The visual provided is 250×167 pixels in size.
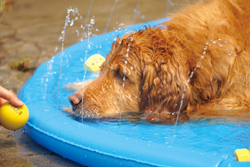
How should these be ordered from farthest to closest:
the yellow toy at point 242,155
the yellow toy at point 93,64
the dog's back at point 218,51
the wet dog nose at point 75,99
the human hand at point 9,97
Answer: the yellow toy at point 93,64, the wet dog nose at point 75,99, the dog's back at point 218,51, the human hand at point 9,97, the yellow toy at point 242,155

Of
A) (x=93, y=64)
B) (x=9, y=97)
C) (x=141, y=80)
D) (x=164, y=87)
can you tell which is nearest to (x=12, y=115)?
(x=9, y=97)

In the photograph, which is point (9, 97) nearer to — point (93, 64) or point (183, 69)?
point (183, 69)

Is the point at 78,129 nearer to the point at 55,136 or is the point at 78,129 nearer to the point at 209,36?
the point at 55,136

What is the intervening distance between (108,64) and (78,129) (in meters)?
0.88

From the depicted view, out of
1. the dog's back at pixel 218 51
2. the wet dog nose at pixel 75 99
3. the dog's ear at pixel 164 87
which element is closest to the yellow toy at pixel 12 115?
the wet dog nose at pixel 75 99

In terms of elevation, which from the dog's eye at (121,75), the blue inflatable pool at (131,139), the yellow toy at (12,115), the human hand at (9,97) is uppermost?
the dog's eye at (121,75)

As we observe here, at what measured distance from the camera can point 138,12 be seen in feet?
31.2

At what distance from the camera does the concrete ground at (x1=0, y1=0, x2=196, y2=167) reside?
3201 mm

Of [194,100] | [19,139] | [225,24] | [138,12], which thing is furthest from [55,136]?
[138,12]

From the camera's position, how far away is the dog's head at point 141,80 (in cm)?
318

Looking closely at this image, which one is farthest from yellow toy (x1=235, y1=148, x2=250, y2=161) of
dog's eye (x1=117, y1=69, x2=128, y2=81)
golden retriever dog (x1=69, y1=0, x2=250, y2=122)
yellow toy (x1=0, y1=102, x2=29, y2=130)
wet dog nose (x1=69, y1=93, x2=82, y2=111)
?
yellow toy (x1=0, y1=102, x2=29, y2=130)

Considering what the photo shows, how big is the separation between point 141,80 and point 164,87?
0.30 metres

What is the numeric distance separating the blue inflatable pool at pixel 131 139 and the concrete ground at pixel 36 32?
0.18m

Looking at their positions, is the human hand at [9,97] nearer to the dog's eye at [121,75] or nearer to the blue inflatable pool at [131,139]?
the blue inflatable pool at [131,139]
